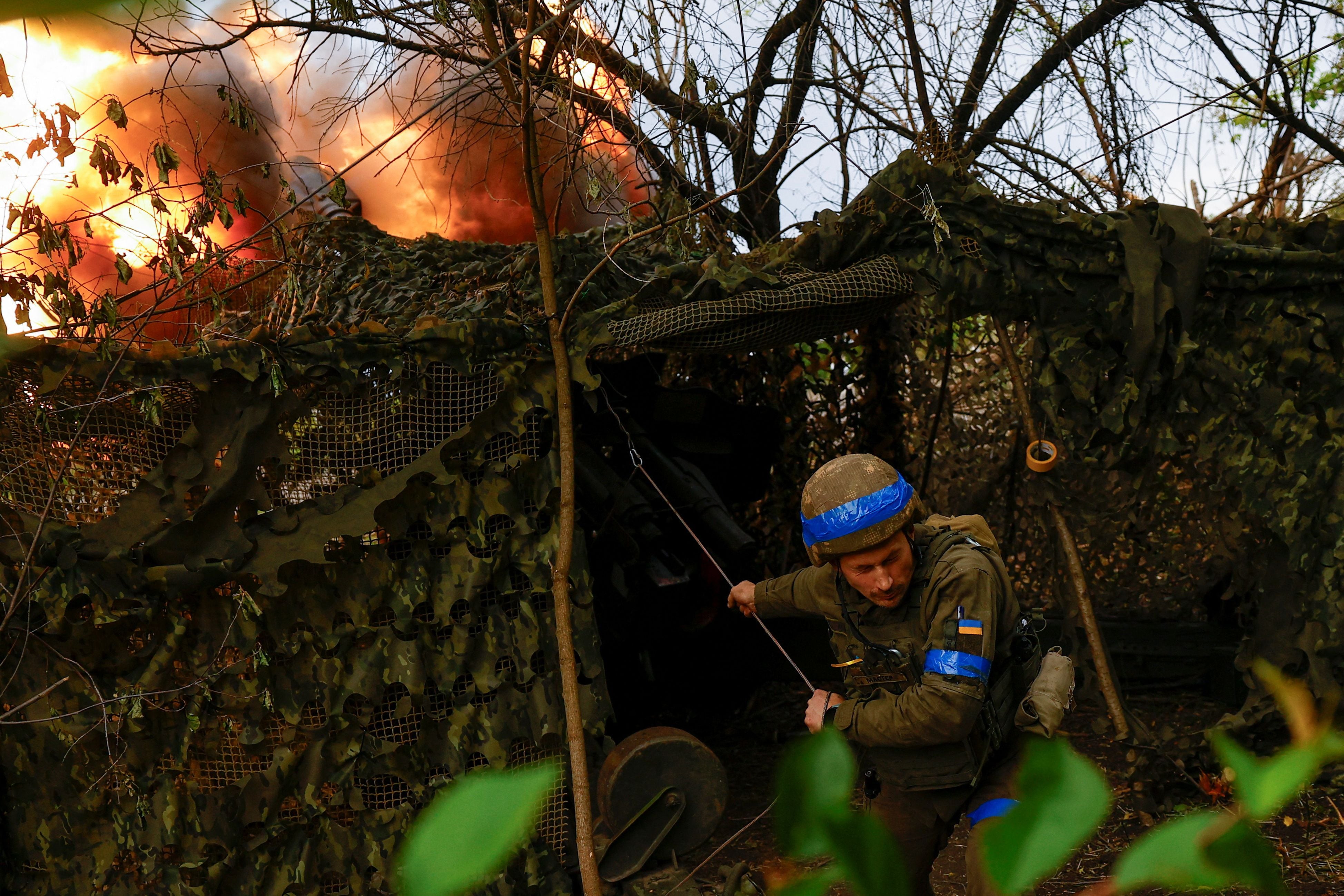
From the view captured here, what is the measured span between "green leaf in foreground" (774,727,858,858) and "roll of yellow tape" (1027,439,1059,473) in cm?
449

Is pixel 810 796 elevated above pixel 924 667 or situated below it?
above

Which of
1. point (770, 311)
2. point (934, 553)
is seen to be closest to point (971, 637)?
point (934, 553)

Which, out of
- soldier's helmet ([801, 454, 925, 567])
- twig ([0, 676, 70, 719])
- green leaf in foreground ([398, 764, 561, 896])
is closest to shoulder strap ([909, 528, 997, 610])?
soldier's helmet ([801, 454, 925, 567])

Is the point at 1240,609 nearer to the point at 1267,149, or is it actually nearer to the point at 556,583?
the point at 556,583

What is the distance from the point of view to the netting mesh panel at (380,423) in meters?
3.89

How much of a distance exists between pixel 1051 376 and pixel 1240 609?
157cm

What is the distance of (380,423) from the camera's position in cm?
396

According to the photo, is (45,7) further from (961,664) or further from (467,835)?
(961,664)

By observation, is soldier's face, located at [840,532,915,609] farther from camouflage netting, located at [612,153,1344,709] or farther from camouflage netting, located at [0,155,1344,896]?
camouflage netting, located at [612,153,1344,709]

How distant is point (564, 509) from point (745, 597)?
718 mm

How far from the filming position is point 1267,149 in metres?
7.47

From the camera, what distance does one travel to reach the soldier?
2945 mm

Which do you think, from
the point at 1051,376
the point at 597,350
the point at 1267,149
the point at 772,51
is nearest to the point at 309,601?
the point at 597,350

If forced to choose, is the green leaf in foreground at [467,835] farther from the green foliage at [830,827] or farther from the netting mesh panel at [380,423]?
the netting mesh panel at [380,423]
